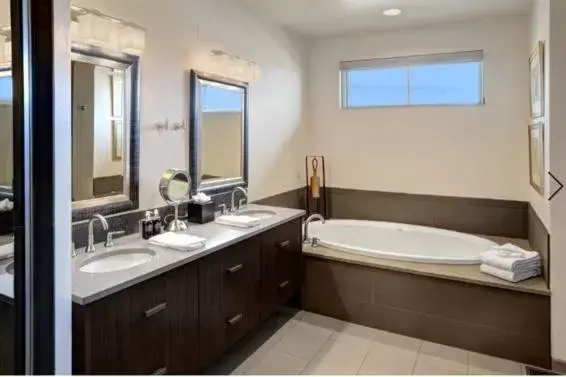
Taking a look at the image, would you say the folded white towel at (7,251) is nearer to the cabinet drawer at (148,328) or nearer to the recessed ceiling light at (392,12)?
the cabinet drawer at (148,328)

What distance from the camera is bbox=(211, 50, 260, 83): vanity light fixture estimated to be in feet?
10.1

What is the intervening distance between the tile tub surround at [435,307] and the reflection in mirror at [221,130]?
3.10 feet

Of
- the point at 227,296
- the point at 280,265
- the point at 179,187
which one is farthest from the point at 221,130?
the point at 227,296

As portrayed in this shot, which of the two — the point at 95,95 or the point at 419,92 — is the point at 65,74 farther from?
the point at 419,92

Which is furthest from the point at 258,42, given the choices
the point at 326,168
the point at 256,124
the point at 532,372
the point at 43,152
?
the point at 532,372

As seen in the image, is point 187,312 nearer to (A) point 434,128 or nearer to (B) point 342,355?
(B) point 342,355

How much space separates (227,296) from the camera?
7.80 ft

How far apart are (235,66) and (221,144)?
0.59m

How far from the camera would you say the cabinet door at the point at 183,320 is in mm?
1980

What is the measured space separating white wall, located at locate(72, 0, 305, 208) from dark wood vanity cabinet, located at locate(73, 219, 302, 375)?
27.3 inches

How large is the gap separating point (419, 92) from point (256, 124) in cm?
162

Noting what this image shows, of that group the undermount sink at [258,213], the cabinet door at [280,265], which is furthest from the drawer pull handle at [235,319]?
the undermount sink at [258,213]

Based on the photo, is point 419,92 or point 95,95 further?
point 419,92

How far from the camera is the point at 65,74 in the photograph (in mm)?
1562
